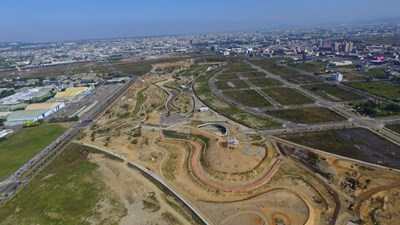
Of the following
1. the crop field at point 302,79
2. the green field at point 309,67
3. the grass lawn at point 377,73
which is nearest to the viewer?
the crop field at point 302,79

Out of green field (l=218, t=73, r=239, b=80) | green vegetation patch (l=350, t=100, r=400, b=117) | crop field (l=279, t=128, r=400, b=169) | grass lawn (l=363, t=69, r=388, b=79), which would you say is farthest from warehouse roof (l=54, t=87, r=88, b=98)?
grass lawn (l=363, t=69, r=388, b=79)

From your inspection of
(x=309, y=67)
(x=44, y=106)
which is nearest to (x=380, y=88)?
(x=309, y=67)

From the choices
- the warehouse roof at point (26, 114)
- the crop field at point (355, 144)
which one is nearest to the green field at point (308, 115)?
the crop field at point (355, 144)

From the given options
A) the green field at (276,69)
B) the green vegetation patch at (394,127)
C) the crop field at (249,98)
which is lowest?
the green vegetation patch at (394,127)

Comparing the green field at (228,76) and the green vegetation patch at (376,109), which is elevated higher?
the green field at (228,76)

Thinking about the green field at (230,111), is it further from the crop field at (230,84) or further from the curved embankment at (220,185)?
the curved embankment at (220,185)

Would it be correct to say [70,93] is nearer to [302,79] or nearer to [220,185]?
[220,185]
